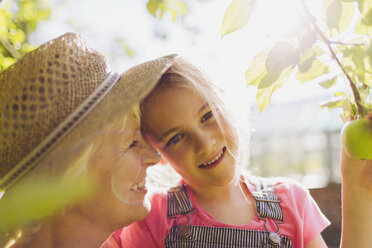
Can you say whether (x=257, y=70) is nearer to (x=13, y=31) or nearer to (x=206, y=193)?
(x=206, y=193)

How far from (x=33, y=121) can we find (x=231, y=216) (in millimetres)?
892

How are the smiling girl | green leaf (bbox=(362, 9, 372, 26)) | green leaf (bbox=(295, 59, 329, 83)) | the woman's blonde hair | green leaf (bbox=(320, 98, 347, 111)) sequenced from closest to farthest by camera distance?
green leaf (bbox=(362, 9, 372, 26)), green leaf (bbox=(295, 59, 329, 83)), green leaf (bbox=(320, 98, 347, 111)), the woman's blonde hair, the smiling girl

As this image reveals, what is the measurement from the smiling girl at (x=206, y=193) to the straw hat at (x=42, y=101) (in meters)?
0.38

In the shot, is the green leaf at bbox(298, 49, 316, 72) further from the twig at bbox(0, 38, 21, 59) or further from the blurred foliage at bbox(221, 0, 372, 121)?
the twig at bbox(0, 38, 21, 59)

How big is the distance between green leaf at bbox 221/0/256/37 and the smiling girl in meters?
0.62

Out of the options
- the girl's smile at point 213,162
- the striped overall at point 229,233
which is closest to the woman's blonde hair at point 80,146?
the girl's smile at point 213,162

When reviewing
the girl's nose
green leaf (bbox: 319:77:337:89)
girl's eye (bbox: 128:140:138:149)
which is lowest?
the girl's nose

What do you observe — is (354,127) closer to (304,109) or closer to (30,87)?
(30,87)

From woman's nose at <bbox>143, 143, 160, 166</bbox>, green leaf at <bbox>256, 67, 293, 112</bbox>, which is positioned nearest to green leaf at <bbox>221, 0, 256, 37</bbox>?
green leaf at <bbox>256, 67, 293, 112</bbox>

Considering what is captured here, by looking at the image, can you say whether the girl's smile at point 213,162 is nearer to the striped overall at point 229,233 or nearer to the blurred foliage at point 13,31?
the striped overall at point 229,233

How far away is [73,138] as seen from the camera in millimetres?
902

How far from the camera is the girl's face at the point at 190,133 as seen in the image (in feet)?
4.25

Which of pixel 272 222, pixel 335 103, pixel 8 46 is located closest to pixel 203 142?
pixel 272 222

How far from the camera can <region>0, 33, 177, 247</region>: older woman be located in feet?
2.90
